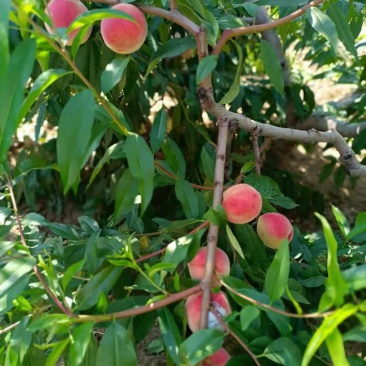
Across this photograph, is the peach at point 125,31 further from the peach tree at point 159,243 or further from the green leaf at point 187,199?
the green leaf at point 187,199

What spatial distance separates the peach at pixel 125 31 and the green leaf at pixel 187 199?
23 cm

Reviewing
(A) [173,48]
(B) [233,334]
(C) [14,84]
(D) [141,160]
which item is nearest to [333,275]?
(B) [233,334]

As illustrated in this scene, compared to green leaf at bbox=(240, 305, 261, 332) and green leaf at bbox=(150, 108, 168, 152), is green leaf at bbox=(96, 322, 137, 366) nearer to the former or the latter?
green leaf at bbox=(240, 305, 261, 332)

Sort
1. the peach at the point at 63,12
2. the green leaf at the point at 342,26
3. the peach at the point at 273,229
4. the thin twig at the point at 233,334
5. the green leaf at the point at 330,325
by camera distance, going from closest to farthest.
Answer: the green leaf at the point at 330,325 < the thin twig at the point at 233,334 < the peach at the point at 63,12 < the peach at the point at 273,229 < the green leaf at the point at 342,26

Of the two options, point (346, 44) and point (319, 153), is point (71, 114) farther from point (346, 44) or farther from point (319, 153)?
point (319, 153)

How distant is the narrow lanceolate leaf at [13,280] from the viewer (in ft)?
2.30

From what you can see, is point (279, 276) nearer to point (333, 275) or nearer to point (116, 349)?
point (333, 275)

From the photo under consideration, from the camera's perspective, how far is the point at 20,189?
2.23m

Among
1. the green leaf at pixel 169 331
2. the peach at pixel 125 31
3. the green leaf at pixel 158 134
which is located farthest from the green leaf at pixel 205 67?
the green leaf at pixel 169 331

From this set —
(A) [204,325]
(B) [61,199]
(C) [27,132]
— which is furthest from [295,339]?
(C) [27,132]

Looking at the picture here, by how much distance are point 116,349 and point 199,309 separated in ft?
0.37

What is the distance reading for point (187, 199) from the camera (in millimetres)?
857

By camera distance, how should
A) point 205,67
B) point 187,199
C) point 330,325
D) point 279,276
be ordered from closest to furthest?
point 330,325 → point 279,276 → point 205,67 → point 187,199

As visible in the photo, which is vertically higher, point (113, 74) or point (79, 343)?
point (113, 74)
